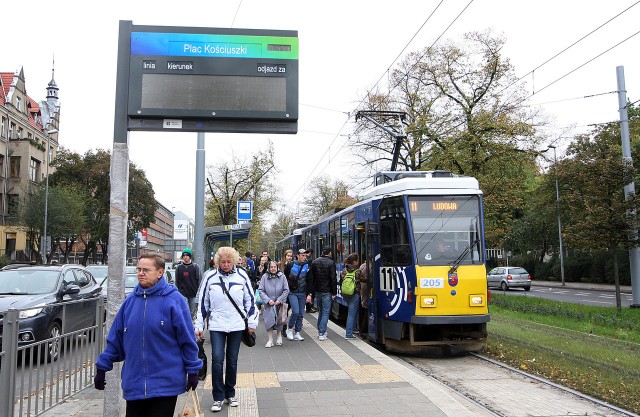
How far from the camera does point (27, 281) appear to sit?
1062 centimetres

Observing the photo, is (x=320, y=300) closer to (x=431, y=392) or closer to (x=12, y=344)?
(x=431, y=392)

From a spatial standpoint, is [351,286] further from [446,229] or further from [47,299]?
[47,299]

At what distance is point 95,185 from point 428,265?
52630 millimetres

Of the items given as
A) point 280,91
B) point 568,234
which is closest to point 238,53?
point 280,91

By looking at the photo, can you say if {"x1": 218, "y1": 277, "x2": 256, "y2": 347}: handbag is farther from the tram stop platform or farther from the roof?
the roof

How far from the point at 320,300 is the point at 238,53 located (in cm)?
639

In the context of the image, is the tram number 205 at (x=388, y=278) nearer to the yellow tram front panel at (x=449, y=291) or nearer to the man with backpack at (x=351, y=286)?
the yellow tram front panel at (x=449, y=291)

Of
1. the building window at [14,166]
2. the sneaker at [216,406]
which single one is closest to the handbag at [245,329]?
the sneaker at [216,406]

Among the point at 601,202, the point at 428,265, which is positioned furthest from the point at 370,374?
the point at 601,202

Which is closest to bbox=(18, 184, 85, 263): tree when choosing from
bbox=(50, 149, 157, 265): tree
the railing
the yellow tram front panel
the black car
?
bbox=(50, 149, 157, 265): tree

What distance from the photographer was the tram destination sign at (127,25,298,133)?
600 centimetres

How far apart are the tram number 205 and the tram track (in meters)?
1.40

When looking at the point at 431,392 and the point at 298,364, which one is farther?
the point at 298,364

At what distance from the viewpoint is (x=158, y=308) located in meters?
4.04
